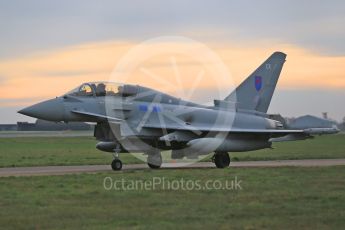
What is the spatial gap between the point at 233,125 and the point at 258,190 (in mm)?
10759

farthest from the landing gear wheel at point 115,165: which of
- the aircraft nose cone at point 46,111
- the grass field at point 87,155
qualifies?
the grass field at point 87,155

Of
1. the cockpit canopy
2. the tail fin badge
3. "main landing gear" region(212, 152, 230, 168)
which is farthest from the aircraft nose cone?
the tail fin badge

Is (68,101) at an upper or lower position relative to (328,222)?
upper

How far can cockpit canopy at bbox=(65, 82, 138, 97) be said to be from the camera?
22250 mm

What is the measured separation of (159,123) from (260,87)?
595cm

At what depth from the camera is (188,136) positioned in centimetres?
2323

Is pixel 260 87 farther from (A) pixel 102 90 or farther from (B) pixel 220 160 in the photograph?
(A) pixel 102 90

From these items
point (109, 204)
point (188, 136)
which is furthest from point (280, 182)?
point (188, 136)

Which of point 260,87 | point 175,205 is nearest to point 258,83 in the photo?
point 260,87

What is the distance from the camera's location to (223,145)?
22891mm

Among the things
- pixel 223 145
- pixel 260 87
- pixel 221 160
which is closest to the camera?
pixel 223 145

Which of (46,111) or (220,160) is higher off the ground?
(46,111)

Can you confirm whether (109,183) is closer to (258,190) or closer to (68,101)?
(258,190)

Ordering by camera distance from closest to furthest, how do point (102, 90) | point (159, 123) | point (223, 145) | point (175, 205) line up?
point (175, 205) < point (102, 90) < point (223, 145) < point (159, 123)
